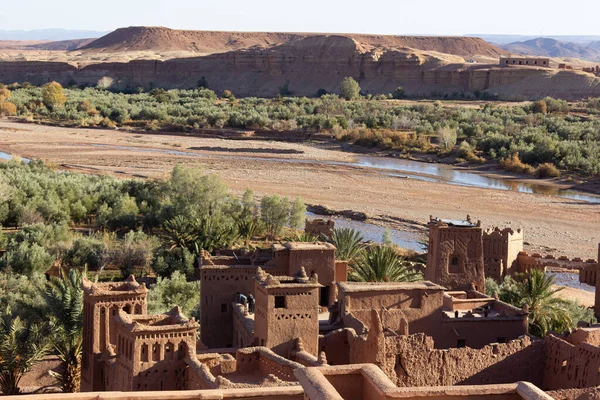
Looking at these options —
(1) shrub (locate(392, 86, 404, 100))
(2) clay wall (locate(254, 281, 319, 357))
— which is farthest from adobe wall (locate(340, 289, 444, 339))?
(1) shrub (locate(392, 86, 404, 100))

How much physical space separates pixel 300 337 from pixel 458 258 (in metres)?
6.64

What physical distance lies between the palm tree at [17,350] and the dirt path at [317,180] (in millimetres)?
19767

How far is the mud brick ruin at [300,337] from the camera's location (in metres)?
12.8

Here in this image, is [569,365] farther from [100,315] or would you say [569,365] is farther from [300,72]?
[300,72]

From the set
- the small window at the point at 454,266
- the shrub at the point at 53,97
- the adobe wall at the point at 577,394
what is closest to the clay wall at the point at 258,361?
the adobe wall at the point at 577,394

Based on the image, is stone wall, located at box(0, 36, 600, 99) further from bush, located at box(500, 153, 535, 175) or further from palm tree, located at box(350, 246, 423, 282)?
palm tree, located at box(350, 246, 423, 282)

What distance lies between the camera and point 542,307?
755 inches

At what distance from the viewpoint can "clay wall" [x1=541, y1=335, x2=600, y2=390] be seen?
13.5 meters

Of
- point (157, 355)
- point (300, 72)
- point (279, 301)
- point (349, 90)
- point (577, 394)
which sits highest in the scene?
point (577, 394)

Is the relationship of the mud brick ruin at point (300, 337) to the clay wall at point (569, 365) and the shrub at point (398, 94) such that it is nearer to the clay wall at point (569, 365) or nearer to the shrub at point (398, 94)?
the clay wall at point (569, 365)

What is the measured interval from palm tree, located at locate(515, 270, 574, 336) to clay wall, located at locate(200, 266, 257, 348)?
203 inches

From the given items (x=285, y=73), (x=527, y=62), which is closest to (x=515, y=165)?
(x=527, y=62)

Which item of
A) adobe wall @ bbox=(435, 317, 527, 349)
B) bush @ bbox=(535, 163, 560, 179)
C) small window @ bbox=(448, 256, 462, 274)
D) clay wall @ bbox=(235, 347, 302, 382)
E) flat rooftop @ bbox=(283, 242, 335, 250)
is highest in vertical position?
flat rooftop @ bbox=(283, 242, 335, 250)

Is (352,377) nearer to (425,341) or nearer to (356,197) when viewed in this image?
(425,341)
